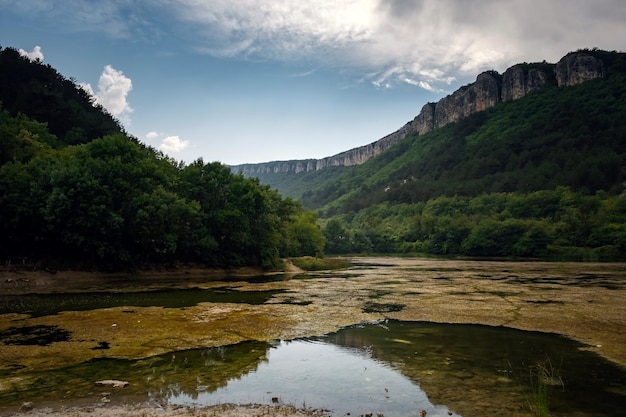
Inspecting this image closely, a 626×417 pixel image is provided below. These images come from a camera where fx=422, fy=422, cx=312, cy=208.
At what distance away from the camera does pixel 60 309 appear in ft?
79.1

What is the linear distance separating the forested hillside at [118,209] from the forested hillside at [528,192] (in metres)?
70.6

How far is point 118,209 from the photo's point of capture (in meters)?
44.0

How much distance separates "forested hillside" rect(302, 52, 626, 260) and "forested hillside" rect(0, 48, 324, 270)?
70567 mm

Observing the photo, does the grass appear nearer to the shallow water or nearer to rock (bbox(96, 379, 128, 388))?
the shallow water

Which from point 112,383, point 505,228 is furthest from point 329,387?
point 505,228

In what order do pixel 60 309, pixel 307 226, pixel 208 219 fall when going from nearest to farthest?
pixel 60 309 < pixel 208 219 < pixel 307 226

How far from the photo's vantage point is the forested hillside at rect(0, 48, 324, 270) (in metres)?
40.0

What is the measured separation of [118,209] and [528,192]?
12888 centimetres

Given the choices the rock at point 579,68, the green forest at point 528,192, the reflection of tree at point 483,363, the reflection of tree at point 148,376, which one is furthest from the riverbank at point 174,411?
the rock at point 579,68

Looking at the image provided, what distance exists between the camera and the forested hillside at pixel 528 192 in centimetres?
10143

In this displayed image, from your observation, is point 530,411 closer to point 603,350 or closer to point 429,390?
point 429,390

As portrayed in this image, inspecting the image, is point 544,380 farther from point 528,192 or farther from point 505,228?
point 528,192

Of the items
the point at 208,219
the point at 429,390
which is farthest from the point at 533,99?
the point at 429,390

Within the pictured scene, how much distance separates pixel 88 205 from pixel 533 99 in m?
199
